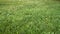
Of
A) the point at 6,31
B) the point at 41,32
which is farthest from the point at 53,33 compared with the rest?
the point at 6,31

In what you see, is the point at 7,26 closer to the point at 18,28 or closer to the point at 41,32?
the point at 18,28

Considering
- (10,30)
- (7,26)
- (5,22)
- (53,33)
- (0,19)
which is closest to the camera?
(53,33)

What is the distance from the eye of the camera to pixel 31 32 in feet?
21.1

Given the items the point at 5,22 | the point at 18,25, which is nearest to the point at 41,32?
the point at 18,25

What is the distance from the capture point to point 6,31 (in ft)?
21.7

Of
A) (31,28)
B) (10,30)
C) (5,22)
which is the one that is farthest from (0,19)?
(31,28)

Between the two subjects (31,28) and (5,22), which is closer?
(31,28)

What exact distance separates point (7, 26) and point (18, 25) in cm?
71

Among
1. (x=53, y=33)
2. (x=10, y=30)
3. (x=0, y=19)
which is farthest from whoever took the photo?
(x=0, y=19)

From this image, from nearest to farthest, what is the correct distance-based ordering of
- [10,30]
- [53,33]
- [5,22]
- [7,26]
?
1. [53,33]
2. [10,30]
3. [7,26]
4. [5,22]

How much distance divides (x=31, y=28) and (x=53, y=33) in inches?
55.5

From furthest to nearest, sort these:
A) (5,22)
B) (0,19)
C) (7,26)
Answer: (0,19) < (5,22) < (7,26)

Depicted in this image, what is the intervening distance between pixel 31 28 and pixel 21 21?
1.37m

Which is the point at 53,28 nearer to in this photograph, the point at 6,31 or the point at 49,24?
the point at 49,24
